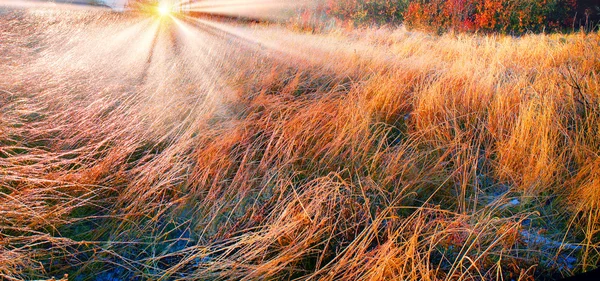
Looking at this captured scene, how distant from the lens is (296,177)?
213 centimetres

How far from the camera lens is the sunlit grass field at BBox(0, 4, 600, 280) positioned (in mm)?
1547

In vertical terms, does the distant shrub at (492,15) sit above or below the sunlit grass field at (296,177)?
above

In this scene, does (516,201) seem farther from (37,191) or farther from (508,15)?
(508,15)

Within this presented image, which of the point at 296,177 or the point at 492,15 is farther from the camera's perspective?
the point at 492,15

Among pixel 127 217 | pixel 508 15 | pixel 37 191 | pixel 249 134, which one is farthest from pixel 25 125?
pixel 508 15

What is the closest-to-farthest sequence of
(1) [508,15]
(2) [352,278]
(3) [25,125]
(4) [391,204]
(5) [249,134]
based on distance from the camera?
1. (2) [352,278]
2. (4) [391,204]
3. (5) [249,134]
4. (3) [25,125]
5. (1) [508,15]

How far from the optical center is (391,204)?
1774 mm

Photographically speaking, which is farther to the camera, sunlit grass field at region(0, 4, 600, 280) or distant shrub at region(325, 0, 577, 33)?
distant shrub at region(325, 0, 577, 33)

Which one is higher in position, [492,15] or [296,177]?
[492,15]

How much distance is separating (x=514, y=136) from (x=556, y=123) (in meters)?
0.35

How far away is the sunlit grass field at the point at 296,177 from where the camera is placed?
1.55 meters

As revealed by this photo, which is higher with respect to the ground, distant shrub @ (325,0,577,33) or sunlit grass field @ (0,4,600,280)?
distant shrub @ (325,0,577,33)

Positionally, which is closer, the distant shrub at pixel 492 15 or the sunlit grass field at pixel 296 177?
the sunlit grass field at pixel 296 177

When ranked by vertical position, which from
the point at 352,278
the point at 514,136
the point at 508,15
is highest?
the point at 508,15
